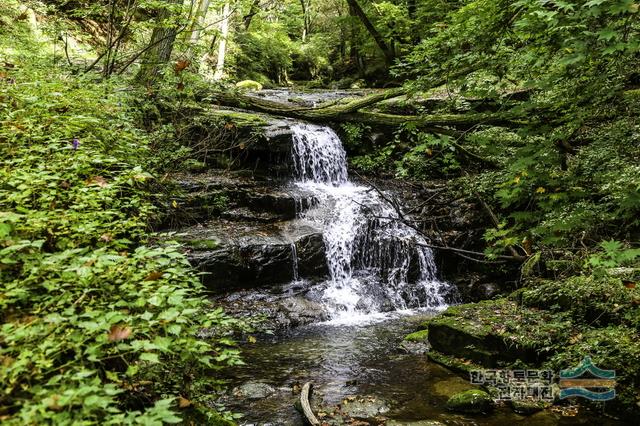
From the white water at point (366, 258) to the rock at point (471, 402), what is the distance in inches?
154

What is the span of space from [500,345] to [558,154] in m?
2.89

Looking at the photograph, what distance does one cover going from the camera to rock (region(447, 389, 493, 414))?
471 centimetres

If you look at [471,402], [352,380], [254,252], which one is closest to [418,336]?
[352,380]

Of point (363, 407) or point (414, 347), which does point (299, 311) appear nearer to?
point (414, 347)

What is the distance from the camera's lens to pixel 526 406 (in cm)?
467

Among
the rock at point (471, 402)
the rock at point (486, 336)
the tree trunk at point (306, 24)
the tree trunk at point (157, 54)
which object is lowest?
the rock at point (471, 402)

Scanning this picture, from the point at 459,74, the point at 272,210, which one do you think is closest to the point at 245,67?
the point at 272,210

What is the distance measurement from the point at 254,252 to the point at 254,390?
165 inches

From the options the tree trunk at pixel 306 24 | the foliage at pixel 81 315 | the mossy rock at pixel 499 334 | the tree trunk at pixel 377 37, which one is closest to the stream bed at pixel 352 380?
the mossy rock at pixel 499 334

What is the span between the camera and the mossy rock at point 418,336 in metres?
7.17

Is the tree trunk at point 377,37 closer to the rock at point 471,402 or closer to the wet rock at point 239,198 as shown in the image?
the wet rock at point 239,198

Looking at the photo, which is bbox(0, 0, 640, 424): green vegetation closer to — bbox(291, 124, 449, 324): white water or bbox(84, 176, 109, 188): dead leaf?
bbox(84, 176, 109, 188): dead leaf

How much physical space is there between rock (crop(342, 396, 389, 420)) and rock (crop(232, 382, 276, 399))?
1.05 metres

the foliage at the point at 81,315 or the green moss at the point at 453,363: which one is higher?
the foliage at the point at 81,315
